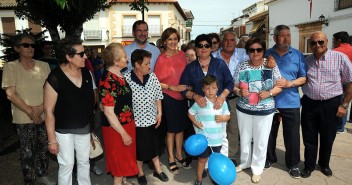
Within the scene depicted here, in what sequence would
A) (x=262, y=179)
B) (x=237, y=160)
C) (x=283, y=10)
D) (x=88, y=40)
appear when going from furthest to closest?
(x=88, y=40), (x=283, y=10), (x=237, y=160), (x=262, y=179)

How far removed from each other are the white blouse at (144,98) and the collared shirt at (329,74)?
2.23 meters

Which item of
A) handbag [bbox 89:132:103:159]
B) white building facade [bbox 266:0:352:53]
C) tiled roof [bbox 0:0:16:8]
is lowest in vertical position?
handbag [bbox 89:132:103:159]

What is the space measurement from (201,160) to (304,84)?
1.90 metres

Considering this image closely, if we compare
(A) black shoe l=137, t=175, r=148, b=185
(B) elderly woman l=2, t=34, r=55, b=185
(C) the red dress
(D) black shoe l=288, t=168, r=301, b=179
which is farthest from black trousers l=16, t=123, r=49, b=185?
(D) black shoe l=288, t=168, r=301, b=179

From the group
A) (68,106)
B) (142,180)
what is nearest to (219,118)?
(142,180)

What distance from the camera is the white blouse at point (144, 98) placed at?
3281 mm

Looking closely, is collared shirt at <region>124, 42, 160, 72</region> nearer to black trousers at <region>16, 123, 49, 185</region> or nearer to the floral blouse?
the floral blouse

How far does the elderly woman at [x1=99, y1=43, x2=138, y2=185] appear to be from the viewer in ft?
9.37

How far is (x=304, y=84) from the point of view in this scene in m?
3.71

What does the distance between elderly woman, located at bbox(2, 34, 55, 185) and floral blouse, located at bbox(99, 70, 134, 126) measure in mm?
978

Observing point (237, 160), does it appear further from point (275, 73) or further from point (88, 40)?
point (88, 40)

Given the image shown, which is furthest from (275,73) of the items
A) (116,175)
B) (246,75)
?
(116,175)

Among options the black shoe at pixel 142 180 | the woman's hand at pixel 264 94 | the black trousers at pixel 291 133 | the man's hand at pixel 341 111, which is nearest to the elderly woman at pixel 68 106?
the black shoe at pixel 142 180

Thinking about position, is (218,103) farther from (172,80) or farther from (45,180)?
(45,180)
